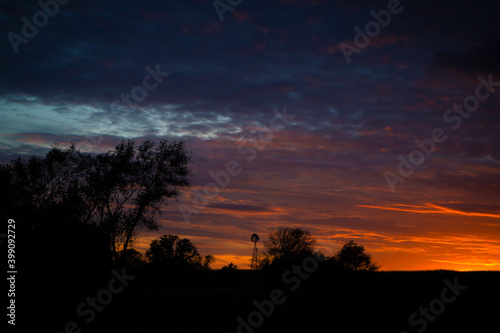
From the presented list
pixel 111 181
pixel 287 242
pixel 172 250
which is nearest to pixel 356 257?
pixel 287 242

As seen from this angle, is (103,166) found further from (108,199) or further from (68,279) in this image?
(68,279)

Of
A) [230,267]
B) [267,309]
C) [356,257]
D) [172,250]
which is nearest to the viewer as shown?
[267,309]

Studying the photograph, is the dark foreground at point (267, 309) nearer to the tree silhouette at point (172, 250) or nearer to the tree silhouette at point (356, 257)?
the tree silhouette at point (172, 250)

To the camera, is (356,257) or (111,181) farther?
(356,257)

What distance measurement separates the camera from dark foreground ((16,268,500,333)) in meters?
16.5

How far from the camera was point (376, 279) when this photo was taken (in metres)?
29.7

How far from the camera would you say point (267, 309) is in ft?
63.3

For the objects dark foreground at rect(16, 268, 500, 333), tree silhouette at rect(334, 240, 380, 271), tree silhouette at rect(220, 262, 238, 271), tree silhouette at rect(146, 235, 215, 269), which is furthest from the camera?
tree silhouette at rect(334, 240, 380, 271)

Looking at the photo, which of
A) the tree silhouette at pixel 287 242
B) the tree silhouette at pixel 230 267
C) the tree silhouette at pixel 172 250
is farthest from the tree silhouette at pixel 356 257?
the tree silhouette at pixel 230 267

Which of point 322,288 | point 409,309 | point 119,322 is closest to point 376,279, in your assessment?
point 322,288

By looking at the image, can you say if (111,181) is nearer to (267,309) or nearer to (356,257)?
(267,309)

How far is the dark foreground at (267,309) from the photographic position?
54.0 ft

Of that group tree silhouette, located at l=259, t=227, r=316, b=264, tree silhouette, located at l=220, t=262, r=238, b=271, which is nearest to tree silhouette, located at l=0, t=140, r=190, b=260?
tree silhouette, located at l=220, t=262, r=238, b=271

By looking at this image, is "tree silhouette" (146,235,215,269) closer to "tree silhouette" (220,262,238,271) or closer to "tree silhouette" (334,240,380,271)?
"tree silhouette" (220,262,238,271)
